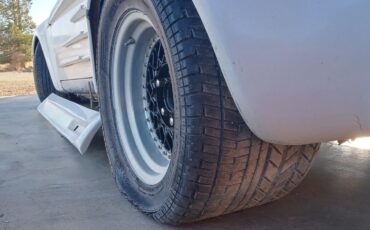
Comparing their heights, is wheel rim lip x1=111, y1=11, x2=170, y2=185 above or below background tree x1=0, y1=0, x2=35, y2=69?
below

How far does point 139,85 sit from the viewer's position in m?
2.14

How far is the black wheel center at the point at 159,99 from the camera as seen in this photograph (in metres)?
1.89

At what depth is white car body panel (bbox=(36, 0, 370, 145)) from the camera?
3.65 feet

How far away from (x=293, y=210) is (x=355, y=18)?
40.9 inches

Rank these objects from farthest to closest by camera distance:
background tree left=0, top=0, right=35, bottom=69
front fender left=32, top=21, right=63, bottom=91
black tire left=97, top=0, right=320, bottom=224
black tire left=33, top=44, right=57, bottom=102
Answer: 1. background tree left=0, top=0, right=35, bottom=69
2. black tire left=33, top=44, right=57, bottom=102
3. front fender left=32, top=21, right=63, bottom=91
4. black tire left=97, top=0, right=320, bottom=224

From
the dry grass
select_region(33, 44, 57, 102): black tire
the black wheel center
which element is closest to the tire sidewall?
the black wheel center

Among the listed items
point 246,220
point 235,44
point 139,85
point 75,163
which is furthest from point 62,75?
point 235,44

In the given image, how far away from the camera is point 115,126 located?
2.19m

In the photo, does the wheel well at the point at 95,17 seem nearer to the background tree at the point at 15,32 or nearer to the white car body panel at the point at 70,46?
the white car body panel at the point at 70,46

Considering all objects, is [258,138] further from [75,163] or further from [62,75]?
[62,75]

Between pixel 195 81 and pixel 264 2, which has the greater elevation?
pixel 264 2

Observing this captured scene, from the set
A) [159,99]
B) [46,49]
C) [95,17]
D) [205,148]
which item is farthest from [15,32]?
[205,148]

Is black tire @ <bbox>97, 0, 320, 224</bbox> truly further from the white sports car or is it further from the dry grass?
the dry grass

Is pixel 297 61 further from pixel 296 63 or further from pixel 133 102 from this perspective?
pixel 133 102
